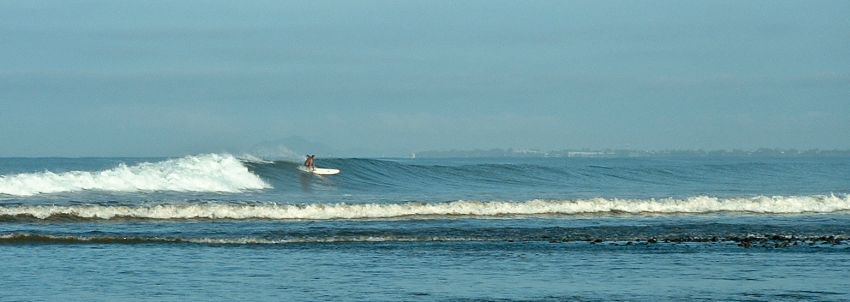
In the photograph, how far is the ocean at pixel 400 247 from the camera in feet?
51.1

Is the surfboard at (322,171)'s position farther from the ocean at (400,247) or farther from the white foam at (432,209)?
the white foam at (432,209)

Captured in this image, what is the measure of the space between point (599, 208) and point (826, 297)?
1702cm

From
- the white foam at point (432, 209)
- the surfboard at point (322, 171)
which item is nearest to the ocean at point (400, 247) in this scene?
the white foam at point (432, 209)

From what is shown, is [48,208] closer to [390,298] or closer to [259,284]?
[259,284]

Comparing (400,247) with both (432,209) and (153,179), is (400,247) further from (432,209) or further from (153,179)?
(153,179)

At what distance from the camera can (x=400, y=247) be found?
2127 cm

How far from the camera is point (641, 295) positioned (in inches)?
592

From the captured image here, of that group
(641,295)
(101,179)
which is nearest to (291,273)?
(641,295)

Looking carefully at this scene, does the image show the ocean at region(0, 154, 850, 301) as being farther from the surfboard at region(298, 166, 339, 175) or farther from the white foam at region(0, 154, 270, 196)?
the surfboard at region(298, 166, 339, 175)

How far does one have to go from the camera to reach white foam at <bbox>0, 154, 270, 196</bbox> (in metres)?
38.0

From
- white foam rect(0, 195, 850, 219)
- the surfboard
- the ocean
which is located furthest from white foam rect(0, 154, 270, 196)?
white foam rect(0, 195, 850, 219)

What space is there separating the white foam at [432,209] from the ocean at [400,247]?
67 mm

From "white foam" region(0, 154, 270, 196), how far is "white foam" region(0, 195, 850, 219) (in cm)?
932

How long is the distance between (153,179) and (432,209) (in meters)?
14.7
